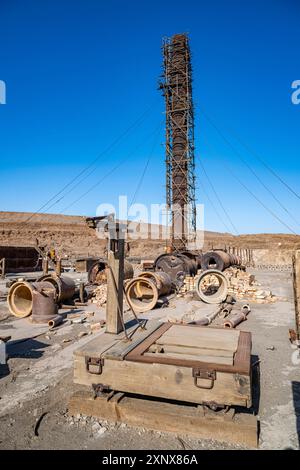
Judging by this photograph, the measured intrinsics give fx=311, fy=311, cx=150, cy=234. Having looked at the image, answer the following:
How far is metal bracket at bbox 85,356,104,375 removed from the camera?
3455 mm

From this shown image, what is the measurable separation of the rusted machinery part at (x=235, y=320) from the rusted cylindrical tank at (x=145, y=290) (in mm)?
2733

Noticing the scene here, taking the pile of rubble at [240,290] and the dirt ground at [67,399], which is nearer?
the dirt ground at [67,399]

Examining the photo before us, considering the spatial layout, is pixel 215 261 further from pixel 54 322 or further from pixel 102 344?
pixel 102 344

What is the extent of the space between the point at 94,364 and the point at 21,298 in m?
6.99

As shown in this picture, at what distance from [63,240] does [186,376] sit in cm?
4507

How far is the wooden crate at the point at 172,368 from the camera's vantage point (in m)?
3.09

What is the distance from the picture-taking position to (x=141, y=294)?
11828 millimetres

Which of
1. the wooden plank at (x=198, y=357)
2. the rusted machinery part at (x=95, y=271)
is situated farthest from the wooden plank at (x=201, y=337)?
the rusted machinery part at (x=95, y=271)

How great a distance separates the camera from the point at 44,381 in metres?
4.67

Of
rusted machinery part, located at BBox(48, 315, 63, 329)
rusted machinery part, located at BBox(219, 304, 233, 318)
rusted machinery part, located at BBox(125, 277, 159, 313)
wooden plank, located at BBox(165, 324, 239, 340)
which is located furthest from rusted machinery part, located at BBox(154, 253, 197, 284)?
wooden plank, located at BBox(165, 324, 239, 340)

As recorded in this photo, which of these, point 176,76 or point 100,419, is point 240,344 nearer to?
point 100,419

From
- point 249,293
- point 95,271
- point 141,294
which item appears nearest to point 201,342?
point 141,294

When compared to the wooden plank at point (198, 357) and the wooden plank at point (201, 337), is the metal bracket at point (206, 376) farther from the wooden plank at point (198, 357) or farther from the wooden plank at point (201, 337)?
the wooden plank at point (201, 337)
